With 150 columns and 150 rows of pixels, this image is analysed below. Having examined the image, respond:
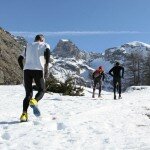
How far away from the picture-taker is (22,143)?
28.7 ft

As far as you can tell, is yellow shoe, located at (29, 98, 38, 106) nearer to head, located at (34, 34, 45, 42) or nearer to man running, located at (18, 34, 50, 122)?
man running, located at (18, 34, 50, 122)

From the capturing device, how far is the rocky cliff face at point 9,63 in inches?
1785

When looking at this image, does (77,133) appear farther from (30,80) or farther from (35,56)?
(35,56)

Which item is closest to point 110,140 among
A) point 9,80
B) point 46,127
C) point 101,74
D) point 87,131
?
point 87,131

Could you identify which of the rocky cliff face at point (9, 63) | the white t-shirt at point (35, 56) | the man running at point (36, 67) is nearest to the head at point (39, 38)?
the man running at point (36, 67)

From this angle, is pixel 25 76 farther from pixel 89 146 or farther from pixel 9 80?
pixel 9 80

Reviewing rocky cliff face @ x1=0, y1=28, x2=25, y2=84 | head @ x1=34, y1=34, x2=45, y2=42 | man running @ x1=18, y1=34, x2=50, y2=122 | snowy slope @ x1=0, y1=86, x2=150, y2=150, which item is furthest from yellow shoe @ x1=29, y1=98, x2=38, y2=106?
rocky cliff face @ x1=0, y1=28, x2=25, y2=84

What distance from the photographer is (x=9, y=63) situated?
162ft

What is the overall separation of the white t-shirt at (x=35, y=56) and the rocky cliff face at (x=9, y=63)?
32.8 metres

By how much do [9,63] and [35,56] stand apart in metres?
38.3

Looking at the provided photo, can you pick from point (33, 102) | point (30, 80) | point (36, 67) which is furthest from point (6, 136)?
point (36, 67)

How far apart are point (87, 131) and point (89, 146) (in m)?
1.63

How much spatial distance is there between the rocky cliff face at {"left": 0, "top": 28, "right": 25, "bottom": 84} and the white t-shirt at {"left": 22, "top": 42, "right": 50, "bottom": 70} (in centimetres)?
3285

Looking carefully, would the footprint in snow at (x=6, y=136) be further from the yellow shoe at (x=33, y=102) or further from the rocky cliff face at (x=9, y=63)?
the rocky cliff face at (x=9, y=63)
